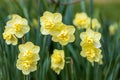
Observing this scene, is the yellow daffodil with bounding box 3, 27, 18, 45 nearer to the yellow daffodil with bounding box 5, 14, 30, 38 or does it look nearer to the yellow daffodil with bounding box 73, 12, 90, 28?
the yellow daffodil with bounding box 5, 14, 30, 38

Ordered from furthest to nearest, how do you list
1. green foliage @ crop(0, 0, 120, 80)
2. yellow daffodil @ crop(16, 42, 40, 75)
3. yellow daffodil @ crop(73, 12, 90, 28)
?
yellow daffodil @ crop(73, 12, 90, 28)
green foliage @ crop(0, 0, 120, 80)
yellow daffodil @ crop(16, 42, 40, 75)

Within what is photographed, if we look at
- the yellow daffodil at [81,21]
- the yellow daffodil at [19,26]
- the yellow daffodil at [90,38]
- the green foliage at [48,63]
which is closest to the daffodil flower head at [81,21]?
the yellow daffodil at [81,21]

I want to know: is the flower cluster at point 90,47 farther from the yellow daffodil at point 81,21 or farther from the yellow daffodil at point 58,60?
the yellow daffodil at point 81,21

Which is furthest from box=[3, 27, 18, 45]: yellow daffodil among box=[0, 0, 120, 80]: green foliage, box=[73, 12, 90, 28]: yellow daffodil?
box=[73, 12, 90, 28]: yellow daffodil

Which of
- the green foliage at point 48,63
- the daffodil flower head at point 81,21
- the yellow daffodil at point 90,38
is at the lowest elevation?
the green foliage at point 48,63

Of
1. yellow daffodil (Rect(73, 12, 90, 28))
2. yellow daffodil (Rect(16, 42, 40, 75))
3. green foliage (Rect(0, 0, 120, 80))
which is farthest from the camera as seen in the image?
yellow daffodil (Rect(73, 12, 90, 28))

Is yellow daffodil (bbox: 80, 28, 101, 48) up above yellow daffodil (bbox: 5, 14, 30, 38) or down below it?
below

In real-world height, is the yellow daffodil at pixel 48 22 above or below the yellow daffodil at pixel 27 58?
above

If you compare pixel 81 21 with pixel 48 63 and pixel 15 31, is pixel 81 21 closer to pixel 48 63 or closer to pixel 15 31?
pixel 48 63
